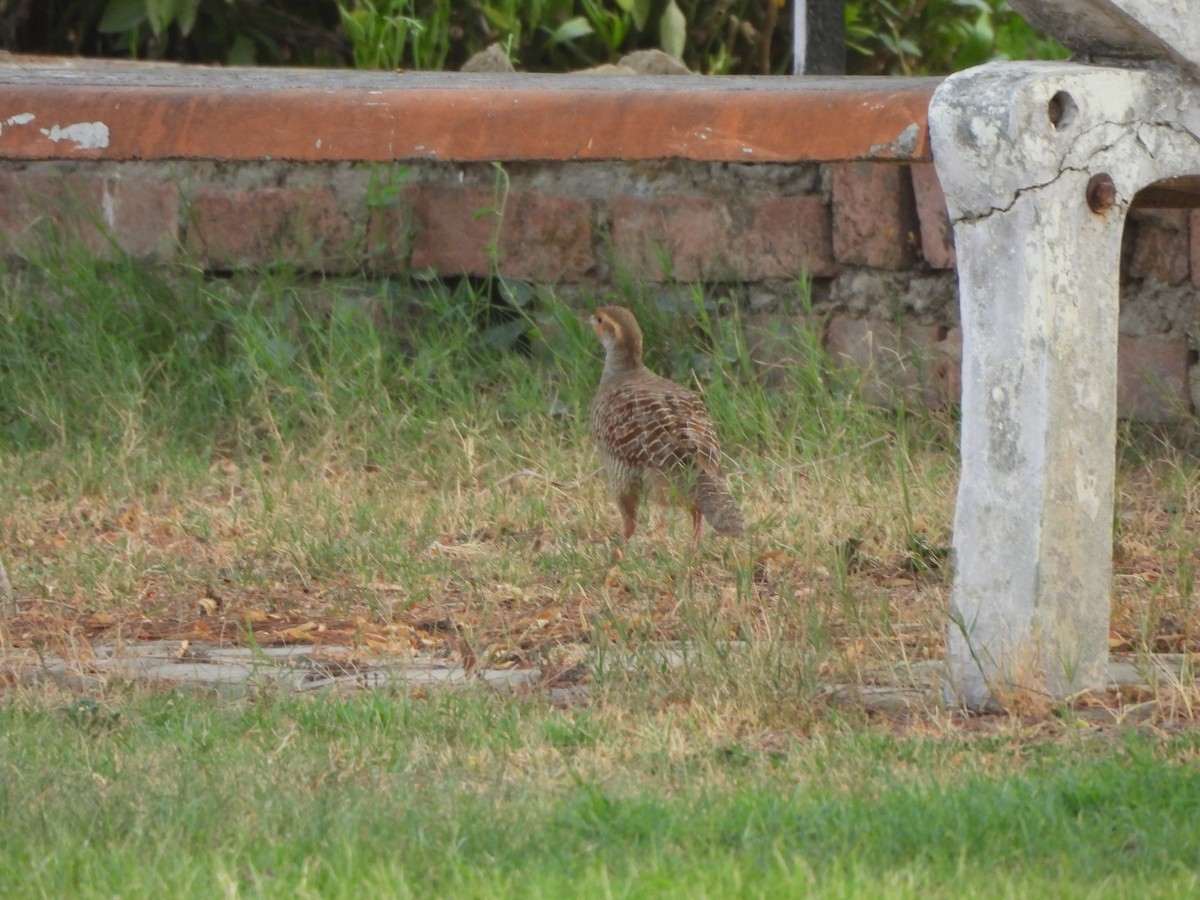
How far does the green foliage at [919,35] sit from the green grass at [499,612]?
4340 mm

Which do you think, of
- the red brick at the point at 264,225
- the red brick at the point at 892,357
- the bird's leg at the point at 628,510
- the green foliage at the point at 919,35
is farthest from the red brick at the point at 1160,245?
the green foliage at the point at 919,35

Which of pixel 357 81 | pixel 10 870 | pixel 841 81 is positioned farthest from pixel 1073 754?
pixel 357 81

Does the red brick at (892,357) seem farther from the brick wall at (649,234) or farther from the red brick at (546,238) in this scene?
the red brick at (546,238)

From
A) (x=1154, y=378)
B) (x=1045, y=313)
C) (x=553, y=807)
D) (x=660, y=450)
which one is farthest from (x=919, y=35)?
(x=553, y=807)

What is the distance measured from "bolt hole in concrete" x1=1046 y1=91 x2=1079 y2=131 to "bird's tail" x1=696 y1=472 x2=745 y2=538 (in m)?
1.74

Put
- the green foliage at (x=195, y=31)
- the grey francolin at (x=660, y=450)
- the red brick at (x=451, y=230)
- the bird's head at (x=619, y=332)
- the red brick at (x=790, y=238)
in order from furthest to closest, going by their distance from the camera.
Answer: the green foliage at (x=195, y=31), the red brick at (x=451, y=230), the red brick at (x=790, y=238), the bird's head at (x=619, y=332), the grey francolin at (x=660, y=450)

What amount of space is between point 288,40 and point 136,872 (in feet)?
27.0

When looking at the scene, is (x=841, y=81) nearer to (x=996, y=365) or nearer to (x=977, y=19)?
(x=996, y=365)

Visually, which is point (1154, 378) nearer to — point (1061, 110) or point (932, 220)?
point (932, 220)

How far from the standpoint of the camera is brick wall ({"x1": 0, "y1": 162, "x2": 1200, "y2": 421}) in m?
6.28

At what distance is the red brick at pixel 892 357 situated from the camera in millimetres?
6465

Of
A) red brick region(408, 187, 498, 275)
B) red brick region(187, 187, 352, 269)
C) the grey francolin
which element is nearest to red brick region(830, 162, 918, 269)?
the grey francolin

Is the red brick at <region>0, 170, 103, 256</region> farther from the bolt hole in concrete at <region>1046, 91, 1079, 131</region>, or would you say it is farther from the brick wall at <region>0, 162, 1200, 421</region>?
the bolt hole in concrete at <region>1046, 91, 1079, 131</region>

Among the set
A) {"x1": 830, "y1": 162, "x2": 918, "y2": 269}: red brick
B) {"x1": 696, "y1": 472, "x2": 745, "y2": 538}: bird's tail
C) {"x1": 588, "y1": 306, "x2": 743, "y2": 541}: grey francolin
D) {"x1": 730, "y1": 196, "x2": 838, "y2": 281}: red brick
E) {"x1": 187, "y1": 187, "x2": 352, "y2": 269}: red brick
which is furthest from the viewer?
{"x1": 187, "y1": 187, "x2": 352, "y2": 269}: red brick
